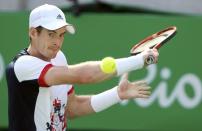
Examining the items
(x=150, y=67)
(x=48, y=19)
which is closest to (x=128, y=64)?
(x=48, y=19)

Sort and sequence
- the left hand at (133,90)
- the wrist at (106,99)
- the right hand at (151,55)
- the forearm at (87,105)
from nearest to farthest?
the right hand at (151,55)
the left hand at (133,90)
the wrist at (106,99)
the forearm at (87,105)

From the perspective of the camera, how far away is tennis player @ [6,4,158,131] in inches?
170

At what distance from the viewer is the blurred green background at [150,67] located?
7.27 meters

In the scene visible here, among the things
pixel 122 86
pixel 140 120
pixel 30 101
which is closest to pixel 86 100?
pixel 122 86

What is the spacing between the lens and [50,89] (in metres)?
4.61

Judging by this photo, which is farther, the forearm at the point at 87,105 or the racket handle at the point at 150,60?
the forearm at the point at 87,105

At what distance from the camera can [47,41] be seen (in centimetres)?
443

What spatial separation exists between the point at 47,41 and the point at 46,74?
8.2 inches

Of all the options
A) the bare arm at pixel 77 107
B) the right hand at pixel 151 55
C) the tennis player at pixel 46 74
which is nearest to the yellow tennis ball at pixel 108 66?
the tennis player at pixel 46 74

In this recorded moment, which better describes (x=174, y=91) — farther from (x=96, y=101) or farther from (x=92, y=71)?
(x=92, y=71)

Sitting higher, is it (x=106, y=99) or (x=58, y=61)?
(x=58, y=61)

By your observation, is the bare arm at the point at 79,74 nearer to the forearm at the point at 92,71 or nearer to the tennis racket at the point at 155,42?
the forearm at the point at 92,71

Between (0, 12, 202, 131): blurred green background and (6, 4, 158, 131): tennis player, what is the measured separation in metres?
2.63

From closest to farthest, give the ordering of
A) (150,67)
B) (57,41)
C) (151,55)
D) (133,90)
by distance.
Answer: (151,55)
(57,41)
(133,90)
(150,67)
